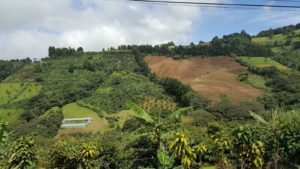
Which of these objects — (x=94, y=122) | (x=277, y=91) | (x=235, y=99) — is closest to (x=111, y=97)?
(x=94, y=122)

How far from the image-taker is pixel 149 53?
172500 mm

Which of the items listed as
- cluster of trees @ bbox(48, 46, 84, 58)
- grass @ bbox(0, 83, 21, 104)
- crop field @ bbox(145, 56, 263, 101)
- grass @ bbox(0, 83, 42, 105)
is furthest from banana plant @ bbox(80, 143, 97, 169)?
cluster of trees @ bbox(48, 46, 84, 58)

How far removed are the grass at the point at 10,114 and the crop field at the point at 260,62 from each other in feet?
260

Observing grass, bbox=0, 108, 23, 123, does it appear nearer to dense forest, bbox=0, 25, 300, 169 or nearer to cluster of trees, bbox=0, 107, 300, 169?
dense forest, bbox=0, 25, 300, 169

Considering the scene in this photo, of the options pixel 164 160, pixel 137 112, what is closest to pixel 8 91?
Answer: pixel 137 112

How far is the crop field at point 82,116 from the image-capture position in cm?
11806

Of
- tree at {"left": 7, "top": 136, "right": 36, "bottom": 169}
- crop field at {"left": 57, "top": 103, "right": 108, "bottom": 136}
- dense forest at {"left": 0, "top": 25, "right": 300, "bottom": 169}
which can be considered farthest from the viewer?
crop field at {"left": 57, "top": 103, "right": 108, "bottom": 136}

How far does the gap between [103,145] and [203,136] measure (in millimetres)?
17839

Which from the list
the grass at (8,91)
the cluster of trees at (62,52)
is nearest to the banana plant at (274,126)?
the grass at (8,91)

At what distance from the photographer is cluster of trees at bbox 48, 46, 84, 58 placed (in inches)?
7396

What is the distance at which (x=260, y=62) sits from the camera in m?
159

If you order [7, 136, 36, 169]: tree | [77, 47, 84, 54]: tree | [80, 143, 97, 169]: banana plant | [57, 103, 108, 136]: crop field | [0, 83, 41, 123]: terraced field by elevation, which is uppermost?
[77, 47, 84, 54]: tree

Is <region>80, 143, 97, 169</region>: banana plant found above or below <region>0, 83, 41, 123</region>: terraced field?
above

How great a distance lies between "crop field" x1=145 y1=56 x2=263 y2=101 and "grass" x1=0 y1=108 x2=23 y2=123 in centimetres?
4809
